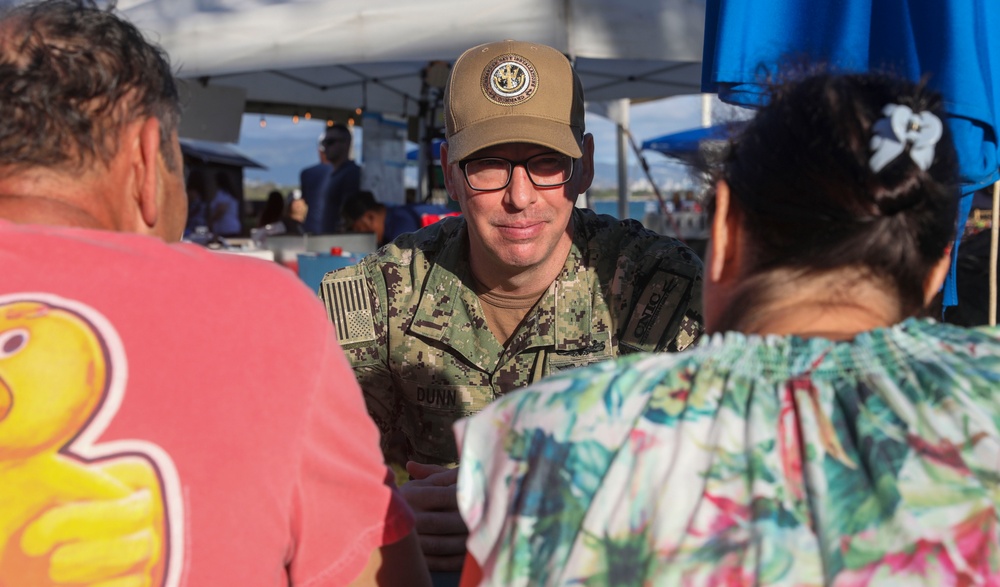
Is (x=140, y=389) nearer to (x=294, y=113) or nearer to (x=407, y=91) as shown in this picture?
(x=407, y=91)

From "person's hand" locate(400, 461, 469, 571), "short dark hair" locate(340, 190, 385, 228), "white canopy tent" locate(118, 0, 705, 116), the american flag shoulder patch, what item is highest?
"white canopy tent" locate(118, 0, 705, 116)

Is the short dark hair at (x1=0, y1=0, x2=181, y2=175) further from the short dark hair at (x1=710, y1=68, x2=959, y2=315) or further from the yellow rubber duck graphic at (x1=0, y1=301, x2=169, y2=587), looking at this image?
the short dark hair at (x1=710, y1=68, x2=959, y2=315)

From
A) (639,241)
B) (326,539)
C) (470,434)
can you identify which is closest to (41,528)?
(326,539)

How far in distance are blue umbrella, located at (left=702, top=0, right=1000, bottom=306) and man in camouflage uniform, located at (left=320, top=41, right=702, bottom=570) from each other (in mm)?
434

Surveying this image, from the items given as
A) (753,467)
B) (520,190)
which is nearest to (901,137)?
(753,467)

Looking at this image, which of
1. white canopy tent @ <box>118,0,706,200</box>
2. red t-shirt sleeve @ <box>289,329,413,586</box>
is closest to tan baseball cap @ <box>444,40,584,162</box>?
red t-shirt sleeve @ <box>289,329,413,586</box>

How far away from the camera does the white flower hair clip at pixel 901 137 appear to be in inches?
38.1

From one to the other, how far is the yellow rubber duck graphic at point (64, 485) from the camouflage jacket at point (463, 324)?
1.32m

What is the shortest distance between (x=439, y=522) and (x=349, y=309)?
0.92 metres

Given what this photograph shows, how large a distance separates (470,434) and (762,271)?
15.5 inches

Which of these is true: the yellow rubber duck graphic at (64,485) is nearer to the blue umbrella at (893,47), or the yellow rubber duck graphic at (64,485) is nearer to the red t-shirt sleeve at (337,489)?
the red t-shirt sleeve at (337,489)

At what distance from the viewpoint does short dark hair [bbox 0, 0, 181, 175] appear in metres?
1.17

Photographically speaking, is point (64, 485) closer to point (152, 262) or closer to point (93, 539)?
point (93, 539)

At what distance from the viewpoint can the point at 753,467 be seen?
3.06ft
